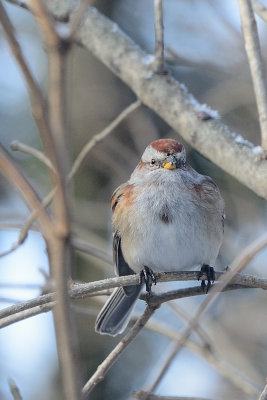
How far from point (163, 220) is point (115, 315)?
65cm

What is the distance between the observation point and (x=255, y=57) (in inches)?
121

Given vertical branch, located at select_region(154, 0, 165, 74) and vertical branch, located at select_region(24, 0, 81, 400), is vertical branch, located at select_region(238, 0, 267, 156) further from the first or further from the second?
vertical branch, located at select_region(24, 0, 81, 400)

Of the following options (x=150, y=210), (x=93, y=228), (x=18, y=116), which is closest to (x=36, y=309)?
(x=150, y=210)

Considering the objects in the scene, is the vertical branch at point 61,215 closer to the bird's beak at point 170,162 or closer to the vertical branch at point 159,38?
the vertical branch at point 159,38

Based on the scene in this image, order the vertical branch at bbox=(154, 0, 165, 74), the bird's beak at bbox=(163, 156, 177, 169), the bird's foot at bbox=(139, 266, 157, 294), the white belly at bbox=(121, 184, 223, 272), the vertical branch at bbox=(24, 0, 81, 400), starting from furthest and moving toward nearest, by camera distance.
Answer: the bird's beak at bbox=(163, 156, 177, 169), the white belly at bbox=(121, 184, 223, 272), the vertical branch at bbox=(154, 0, 165, 74), the bird's foot at bbox=(139, 266, 157, 294), the vertical branch at bbox=(24, 0, 81, 400)

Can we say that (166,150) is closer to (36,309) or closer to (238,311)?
(36,309)

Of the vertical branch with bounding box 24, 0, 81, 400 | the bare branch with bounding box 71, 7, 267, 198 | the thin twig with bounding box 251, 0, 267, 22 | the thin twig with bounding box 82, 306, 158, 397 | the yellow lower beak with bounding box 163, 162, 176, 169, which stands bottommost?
the vertical branch with bounding box 24, 0, 81, 400

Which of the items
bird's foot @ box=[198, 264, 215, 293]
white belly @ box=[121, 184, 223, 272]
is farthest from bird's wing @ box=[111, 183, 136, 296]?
bird's foot @ box=[198, 264, 215, 293]

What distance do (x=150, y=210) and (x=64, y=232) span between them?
2.42 metres

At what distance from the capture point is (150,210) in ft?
11.3

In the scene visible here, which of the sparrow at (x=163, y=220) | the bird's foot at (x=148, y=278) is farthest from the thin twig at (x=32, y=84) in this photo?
the sparrow at (x=163, y=220)

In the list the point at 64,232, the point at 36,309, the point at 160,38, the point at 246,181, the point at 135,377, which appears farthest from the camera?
the point at 135,377

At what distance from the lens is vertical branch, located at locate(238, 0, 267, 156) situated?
3059mm

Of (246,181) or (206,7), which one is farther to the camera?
(206,7)
